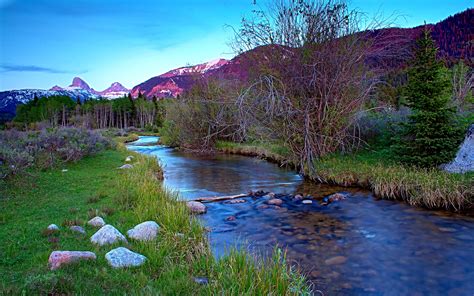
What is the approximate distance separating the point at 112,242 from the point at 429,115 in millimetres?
9723

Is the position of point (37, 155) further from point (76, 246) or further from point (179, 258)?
point (179, 258)

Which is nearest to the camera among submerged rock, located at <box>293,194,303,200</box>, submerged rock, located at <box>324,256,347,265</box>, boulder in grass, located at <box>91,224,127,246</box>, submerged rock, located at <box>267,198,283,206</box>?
boulder in grass, located at <box>91,224,127,246</box>

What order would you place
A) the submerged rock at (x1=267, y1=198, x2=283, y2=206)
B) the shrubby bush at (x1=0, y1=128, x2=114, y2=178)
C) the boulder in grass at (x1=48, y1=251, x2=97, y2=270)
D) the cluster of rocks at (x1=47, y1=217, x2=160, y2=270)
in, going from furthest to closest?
the shrubby bush at (x1=0, y1=128, x2=114, y2=178) → the submerged rock at (x1=267, y1=198, x2=283, y2=206) → the cluster of rocks at (x1=47, y1=217, x2=160, y2=270) → the boulder in grass at (x1=48, y1=251, x2=97, y2=270)

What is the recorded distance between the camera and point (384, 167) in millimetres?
12133

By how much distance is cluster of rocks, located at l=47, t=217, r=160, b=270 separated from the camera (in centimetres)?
461

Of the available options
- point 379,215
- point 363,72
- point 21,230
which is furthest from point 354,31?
point 21,230

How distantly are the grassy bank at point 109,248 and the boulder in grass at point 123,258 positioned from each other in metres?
0.11

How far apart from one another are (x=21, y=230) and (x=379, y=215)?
8.04 metres

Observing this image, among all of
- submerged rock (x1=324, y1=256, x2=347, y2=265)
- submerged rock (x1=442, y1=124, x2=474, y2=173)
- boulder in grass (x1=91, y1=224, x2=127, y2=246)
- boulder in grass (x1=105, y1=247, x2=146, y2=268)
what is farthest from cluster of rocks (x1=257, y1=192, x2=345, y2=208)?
boulder in grass (x1=105, y1=247, x2=146, y2=268)

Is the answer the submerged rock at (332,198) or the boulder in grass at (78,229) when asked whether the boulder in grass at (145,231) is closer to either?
the boulder in grass at (78,229)

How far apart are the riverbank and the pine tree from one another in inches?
27.7

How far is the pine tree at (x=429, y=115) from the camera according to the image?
431 inches

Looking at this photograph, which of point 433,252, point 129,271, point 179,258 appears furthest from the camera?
point 433,252

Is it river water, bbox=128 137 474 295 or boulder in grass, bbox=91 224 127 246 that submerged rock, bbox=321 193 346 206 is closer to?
river water, bbox=128 137 474 295
